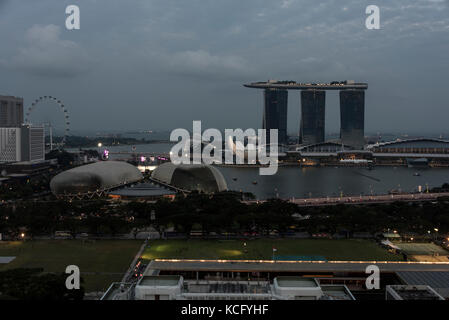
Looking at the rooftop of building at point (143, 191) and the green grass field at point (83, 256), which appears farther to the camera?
the rooftop of building at point (143, 191)

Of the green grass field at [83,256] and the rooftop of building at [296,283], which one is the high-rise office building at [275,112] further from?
the rooftop of building at [296,283]

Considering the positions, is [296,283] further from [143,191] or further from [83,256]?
[143,191]

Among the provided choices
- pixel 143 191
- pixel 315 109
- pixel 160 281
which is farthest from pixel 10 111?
pixel 160 281

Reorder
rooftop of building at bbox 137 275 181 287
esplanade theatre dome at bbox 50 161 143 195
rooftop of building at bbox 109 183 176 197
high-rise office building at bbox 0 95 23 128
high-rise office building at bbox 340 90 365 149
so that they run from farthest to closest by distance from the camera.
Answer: high-rise office building at bbox 340 90 365 149 → high-rise office building at bbox 0 95 23 128 → esplanade theatre dome at bbox 50 161 143 195 → rooftop of building at bbox 109 183 176 197 → rooftop of building at bbox 137 275 181 287

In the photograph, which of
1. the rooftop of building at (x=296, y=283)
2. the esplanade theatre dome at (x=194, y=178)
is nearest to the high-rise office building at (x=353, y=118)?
the esplanade theatre dome at (x=194, y=178)

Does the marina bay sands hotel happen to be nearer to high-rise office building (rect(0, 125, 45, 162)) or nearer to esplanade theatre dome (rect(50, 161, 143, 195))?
high-rise office building (rect(0, 125, 45, 162))

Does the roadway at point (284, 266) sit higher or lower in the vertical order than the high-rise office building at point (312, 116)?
lower

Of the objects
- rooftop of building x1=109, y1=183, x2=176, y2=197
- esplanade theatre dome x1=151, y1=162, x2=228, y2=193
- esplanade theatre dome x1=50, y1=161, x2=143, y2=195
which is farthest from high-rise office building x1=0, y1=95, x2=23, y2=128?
esplanade theatre dome x1=151, y1=162, x2=228, y2=193
